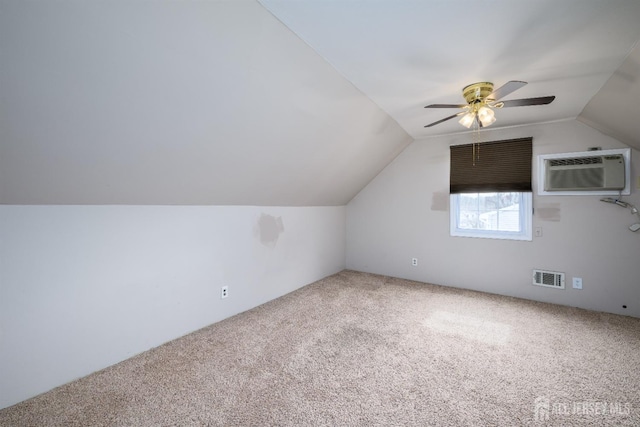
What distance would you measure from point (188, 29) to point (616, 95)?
3.27 meters

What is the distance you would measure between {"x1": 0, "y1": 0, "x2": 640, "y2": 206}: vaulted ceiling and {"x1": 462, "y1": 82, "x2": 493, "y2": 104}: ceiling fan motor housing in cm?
5

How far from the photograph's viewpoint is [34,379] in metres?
1.72

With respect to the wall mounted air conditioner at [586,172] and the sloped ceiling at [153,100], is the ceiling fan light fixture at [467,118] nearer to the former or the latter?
the sloped ceiling at [153,100]

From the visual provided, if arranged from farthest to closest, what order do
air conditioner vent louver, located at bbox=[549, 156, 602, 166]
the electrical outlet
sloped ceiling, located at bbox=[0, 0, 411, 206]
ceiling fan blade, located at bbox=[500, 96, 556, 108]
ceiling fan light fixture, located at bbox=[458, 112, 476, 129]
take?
the electrical outlet → air conditioner vent louver, located at bbox=[549, 156, 602, 166] → ceiling fan light fixture, located at bbox=[458, 112, 476, 129] → ceiling fan blade, located at bbox=[500, 96, 556, 108] → sloped ceiling, located at bbox=[0, 0, 411, 206]

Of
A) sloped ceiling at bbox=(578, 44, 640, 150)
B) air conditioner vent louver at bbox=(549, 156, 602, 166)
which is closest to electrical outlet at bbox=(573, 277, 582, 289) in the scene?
air conditioner vent louver at bbox=(549, 156, 602, 166)

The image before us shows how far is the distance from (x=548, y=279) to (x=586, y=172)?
1.32m

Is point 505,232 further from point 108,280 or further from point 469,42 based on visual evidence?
point 108,280

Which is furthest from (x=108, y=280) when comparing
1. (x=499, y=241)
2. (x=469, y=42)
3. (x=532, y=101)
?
(x=499, y=241)

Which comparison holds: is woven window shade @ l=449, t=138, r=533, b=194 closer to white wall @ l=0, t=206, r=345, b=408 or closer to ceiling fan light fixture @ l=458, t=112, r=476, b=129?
ceiling fan light fixture @ l=458, t=112, r=476, b=129

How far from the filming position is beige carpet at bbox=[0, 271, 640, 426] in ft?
5.16

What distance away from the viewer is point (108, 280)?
203 cm

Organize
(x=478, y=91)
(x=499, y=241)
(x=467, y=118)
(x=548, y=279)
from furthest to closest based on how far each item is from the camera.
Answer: (x=499, y=241) → (x=548, y=279) → (x=467, y=118) → (x=478, y=91)

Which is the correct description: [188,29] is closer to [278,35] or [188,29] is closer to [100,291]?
[278,35]

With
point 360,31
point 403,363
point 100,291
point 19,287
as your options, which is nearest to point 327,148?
point 360,31
